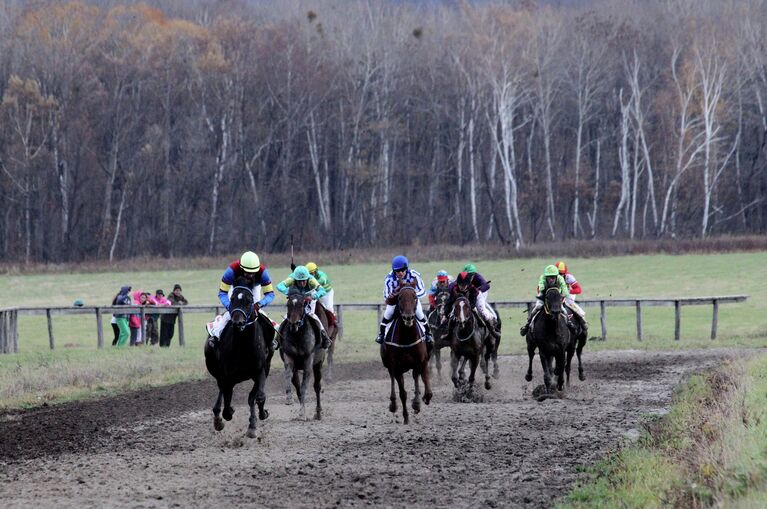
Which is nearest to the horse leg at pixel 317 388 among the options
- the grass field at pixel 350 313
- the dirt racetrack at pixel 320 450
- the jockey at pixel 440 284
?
the dirt racetrack at pixel 320 450

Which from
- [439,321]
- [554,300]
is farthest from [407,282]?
[439,321]

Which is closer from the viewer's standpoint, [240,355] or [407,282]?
[240,355]

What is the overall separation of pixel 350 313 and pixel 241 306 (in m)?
30.9

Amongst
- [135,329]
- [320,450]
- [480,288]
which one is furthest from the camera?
[135,329]

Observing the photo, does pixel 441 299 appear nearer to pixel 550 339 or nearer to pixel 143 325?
pixel 550 339

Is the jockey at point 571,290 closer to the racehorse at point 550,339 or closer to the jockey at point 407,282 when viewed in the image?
the racehorse at point 550,339

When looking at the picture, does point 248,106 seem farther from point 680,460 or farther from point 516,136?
point 680,460

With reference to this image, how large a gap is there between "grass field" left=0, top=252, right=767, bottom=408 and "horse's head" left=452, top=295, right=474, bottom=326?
627 centimetres

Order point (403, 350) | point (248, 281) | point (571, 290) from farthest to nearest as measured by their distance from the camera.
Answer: point (571, 290) → point (403, 350) → point (248, 281)

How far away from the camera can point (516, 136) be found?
7238 centimetres

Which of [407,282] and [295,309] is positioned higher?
[407,282]

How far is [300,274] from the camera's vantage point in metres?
16.3

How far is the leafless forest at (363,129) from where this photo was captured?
209 feet

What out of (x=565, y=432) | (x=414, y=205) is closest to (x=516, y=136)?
(x=414, y=205)
